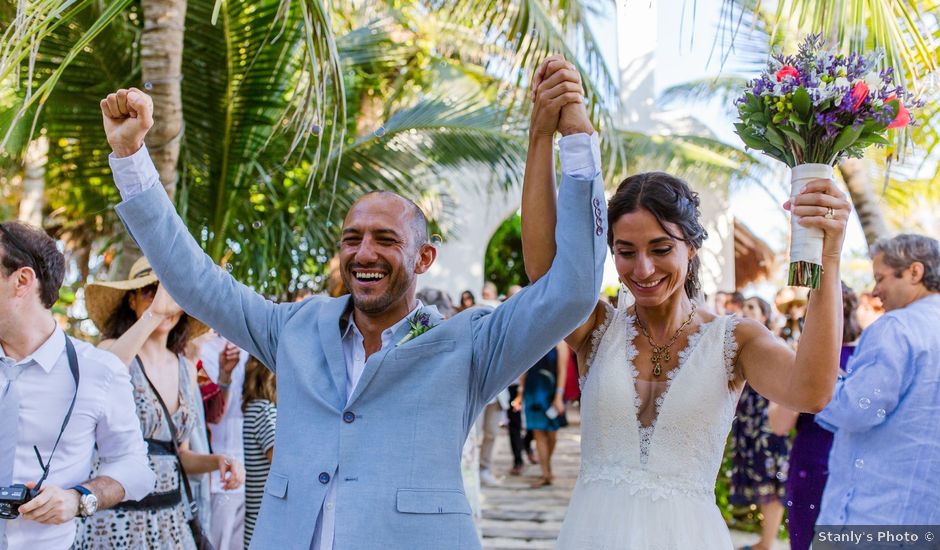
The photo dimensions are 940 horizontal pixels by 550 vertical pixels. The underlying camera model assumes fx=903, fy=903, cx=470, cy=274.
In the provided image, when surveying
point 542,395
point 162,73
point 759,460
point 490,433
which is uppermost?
point 162,73

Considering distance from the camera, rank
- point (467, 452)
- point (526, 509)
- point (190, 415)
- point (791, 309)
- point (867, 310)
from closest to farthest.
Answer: point (190, 415) → point (467, 452) → point (867, 310) → point (526, 509) → point (791, 309)

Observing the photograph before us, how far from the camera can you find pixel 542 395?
10242 millimetres

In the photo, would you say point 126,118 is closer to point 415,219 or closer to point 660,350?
Answer: point 415,219

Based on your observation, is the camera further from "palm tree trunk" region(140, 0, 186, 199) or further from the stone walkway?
the stone walkway

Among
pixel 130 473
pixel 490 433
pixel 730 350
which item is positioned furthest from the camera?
pixel 490 433

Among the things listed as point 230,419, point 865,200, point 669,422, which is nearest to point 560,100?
point 669,422

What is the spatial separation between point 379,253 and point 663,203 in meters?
0.83

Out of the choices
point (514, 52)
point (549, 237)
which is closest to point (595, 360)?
point (549, 237)

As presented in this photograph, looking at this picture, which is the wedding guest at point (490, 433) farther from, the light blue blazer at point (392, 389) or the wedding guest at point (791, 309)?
the light blue blazer at point (392, 389)

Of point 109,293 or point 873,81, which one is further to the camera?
point 109,293

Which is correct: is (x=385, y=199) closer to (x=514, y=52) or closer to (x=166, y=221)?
(x=166, y=221)

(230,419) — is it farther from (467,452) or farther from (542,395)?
(542,395)

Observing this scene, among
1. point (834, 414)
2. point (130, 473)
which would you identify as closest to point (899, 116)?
point (834, 414)

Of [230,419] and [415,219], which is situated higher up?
[415,219]
